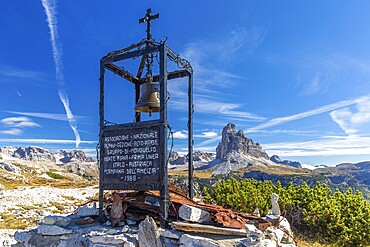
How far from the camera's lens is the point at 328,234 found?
10938mm

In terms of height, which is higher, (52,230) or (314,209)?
(52,230)

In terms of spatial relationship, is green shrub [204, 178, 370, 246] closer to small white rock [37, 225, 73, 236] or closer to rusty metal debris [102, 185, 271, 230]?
rusty metal debris [102, 185, 271, 230]

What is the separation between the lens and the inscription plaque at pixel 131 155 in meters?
6.48

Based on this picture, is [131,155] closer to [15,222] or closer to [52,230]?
[52,230]

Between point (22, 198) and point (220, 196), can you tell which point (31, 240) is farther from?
point (22, 198)

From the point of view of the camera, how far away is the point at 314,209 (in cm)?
1127

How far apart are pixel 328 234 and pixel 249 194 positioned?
3123 millimetres

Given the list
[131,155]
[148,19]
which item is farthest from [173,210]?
[148,19]

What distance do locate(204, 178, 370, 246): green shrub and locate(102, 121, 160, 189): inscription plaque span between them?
5435 mm

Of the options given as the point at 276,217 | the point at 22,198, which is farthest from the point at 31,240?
the point at 22,198

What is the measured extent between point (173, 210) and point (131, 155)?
1545 millimetres

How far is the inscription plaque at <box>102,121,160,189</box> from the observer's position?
648 cm

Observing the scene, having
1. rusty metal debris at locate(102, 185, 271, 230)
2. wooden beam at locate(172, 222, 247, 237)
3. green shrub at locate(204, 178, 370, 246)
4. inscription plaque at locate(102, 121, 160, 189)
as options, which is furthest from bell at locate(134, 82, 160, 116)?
green shrub at locate(204, 178, 370, 246)

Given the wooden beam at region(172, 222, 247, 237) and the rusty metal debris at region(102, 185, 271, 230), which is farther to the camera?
the rusty metal debris at region(102, 185, 271, 230)
